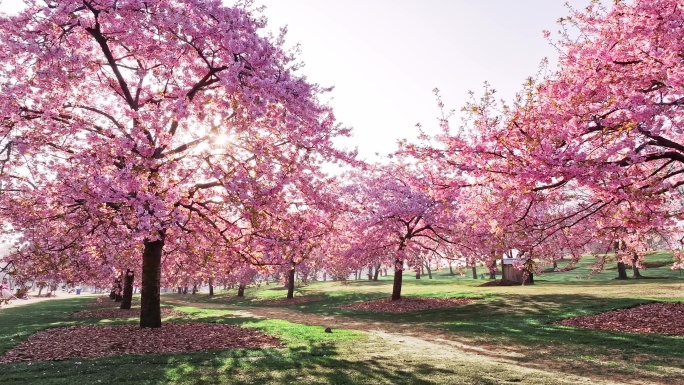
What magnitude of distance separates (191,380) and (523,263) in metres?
11.4

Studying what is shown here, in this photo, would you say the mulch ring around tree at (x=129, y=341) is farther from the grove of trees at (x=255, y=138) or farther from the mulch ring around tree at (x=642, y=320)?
the mulch ring around tree at (x=642, y=320)

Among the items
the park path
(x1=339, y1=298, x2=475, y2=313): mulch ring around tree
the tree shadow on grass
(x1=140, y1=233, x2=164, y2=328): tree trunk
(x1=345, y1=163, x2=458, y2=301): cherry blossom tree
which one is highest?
(x1=345, y1=163, x2=458, y2=301): cherry blossom tree

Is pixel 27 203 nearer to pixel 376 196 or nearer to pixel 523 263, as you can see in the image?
pixel 523 263

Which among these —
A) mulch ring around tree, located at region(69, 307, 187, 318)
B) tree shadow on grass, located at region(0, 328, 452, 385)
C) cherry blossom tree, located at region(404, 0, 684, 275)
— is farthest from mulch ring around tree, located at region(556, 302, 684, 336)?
mulch ring around tree, located at region(69, 307, 187, 318)

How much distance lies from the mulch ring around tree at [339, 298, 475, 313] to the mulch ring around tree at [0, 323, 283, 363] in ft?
40.6

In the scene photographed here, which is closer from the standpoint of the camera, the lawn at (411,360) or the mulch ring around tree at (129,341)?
the lawn at (411,360)

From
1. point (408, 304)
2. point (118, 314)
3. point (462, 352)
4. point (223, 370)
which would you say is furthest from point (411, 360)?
point (118, 314)

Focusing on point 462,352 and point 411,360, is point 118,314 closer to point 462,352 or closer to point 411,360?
point 411,360

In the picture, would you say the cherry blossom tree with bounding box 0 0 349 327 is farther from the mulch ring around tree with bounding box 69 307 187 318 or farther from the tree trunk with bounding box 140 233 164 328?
the mulch ring around tree with bounding box 69 307 187 318

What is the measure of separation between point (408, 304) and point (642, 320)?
1453cm

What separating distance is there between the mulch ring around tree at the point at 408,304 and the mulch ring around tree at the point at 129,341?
1239cm

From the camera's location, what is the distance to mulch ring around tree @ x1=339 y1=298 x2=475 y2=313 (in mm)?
27766

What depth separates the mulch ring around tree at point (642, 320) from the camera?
15.6 meters

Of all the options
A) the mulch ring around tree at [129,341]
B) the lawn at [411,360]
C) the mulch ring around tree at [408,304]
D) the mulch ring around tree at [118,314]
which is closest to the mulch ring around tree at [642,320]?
the lawn at [411,360]
